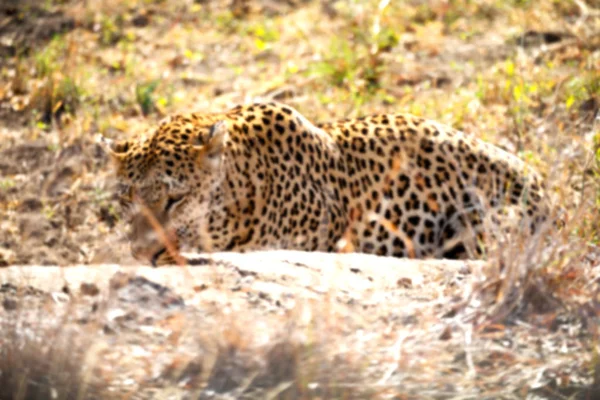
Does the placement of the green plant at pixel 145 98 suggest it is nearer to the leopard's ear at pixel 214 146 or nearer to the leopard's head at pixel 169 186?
the leopard's head at pixel 169 186

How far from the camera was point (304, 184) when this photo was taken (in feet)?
26.5

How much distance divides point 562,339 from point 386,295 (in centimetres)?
98

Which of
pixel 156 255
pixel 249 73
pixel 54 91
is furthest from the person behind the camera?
pixel 249 73

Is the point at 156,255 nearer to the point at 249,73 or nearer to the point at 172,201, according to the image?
the point at 172,201

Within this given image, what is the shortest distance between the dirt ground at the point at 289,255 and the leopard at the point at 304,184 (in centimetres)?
46

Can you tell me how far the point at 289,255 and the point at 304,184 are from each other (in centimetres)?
137

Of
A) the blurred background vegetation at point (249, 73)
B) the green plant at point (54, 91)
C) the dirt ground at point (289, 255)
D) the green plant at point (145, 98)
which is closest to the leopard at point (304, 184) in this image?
the dirt ground at point (289, 255)

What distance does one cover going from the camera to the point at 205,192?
24.8 ft

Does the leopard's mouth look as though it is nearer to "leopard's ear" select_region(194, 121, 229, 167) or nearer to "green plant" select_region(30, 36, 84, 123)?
"leopard's ear" select_region(194, 121, 229, 167)

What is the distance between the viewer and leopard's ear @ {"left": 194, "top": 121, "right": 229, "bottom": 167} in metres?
7.47

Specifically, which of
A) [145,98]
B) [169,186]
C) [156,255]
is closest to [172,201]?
[169,186]

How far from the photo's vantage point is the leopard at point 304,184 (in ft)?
24.5

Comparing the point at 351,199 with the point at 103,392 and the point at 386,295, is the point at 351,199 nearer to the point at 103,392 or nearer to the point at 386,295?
the point at 386,295

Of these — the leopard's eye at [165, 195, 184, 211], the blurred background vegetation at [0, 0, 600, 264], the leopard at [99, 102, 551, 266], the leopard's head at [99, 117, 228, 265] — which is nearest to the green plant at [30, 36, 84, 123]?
the blurred background vegetation at [0, 0, 600, 264]
